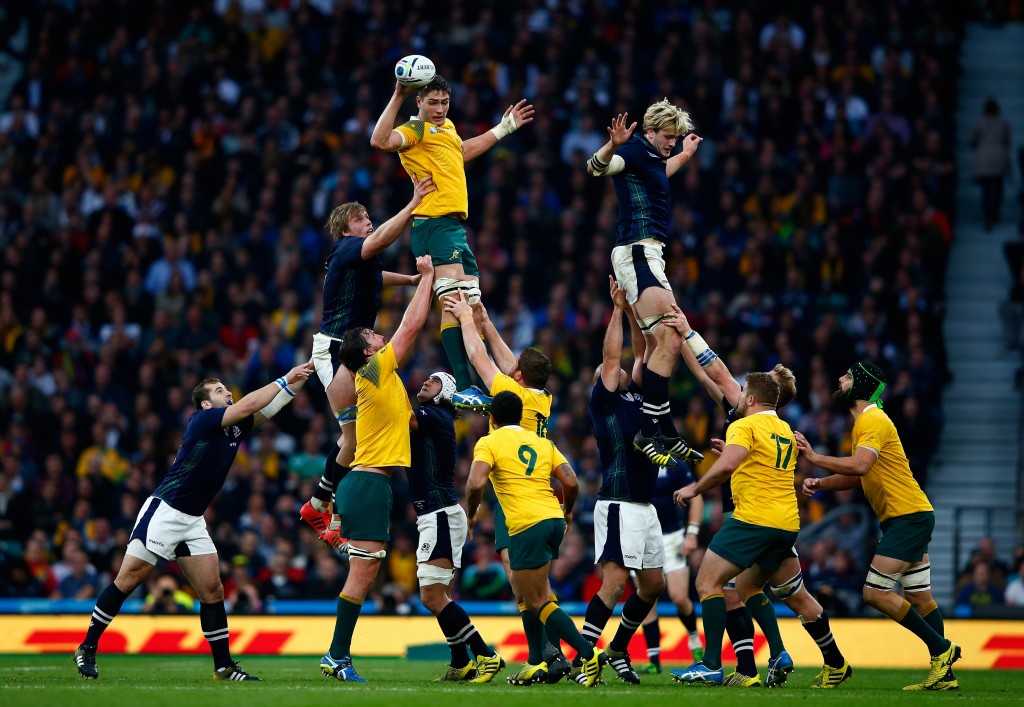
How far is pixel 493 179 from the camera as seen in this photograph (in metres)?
22.8

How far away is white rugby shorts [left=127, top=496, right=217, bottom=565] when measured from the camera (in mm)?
Answer: 12281

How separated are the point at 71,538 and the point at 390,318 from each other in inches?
220

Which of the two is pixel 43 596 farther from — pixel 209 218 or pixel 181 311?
pixel 209 218

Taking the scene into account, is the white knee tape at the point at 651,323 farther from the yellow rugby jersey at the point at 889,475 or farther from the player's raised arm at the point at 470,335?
the yellow rugby jersey at the point at 889,475

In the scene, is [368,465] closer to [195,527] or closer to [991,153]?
[195,527]

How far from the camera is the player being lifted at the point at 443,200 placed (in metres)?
12.9

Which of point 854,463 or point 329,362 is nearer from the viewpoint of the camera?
point 854,463

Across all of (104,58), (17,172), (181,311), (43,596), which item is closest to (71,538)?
(43,596)

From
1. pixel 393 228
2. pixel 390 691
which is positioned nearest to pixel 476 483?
pixel 390 691

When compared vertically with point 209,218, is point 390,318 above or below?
below

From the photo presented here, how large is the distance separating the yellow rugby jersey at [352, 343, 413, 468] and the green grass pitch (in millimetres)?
1838

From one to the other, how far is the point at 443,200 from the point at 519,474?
2702 mm

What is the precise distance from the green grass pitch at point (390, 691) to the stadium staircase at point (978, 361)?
5.62 m

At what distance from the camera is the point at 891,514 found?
12633 millimetres
